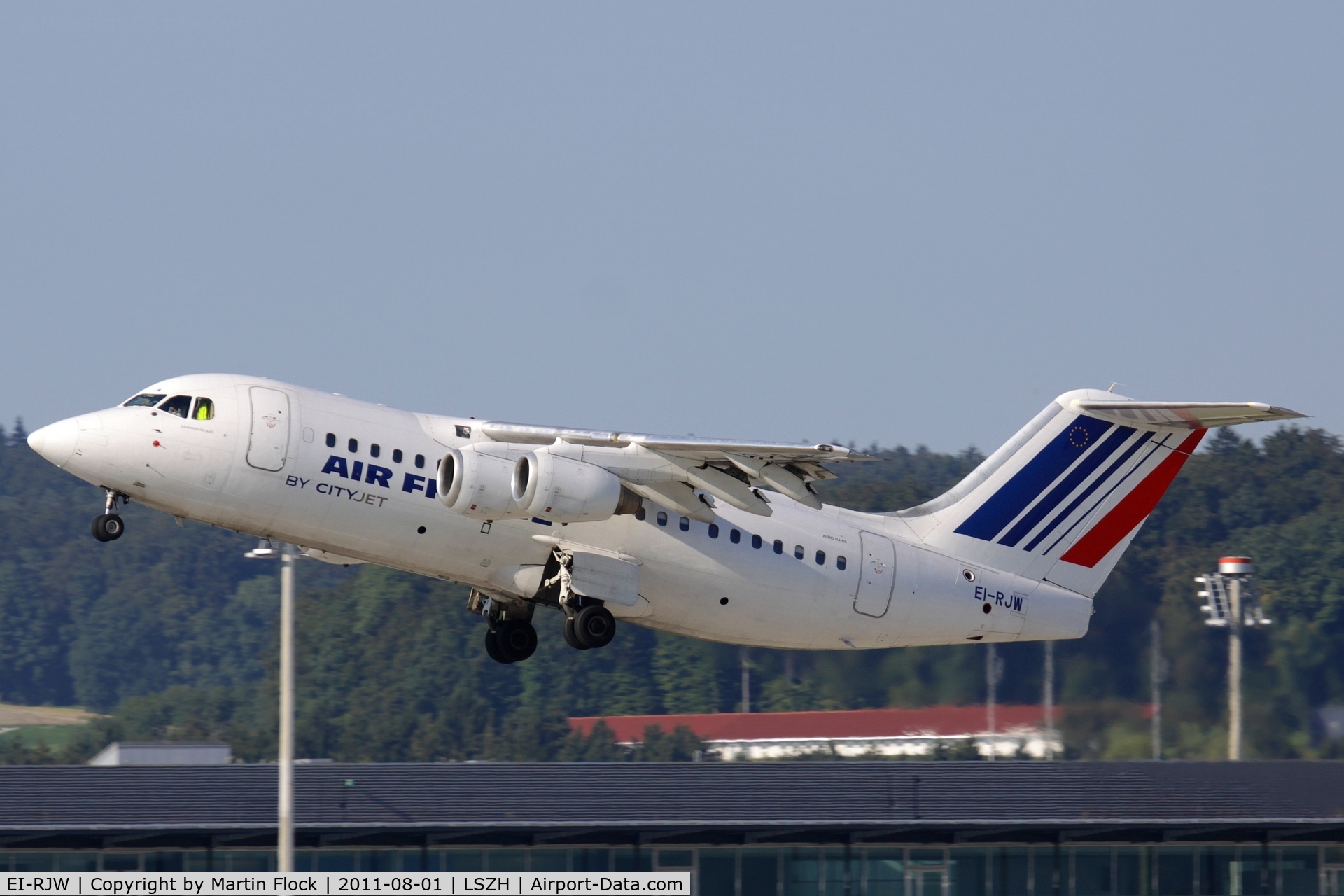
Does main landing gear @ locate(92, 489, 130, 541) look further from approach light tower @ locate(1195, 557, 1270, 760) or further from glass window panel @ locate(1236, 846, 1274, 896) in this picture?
approach light tower @ locate(1195, 557, 1270, 760)

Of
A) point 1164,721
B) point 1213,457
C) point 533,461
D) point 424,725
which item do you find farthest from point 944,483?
point 533,461

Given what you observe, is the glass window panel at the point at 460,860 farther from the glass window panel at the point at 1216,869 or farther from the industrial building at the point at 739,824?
the glass window panel at the point at 1216,869

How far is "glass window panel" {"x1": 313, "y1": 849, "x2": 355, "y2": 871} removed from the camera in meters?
26.0

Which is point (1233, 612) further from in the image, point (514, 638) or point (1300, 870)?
point (514, 638)

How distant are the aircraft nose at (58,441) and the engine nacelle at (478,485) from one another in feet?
14.3

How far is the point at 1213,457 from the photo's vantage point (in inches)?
2677

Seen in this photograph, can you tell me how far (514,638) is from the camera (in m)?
25.7

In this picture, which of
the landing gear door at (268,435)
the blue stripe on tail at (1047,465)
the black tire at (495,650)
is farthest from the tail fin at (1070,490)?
the landing gear door at (268,435)

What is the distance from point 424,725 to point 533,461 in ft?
123

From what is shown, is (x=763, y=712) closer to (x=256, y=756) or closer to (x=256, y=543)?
(x=256, y=756)

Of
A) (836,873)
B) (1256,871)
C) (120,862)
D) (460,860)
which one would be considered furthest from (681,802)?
(1256,871)

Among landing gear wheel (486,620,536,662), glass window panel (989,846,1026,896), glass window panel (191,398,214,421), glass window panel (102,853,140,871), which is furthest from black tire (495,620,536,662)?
glass window panel (989,846,1026,896)

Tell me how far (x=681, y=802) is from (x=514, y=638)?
3.99 m

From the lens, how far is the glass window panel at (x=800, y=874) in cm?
2688
